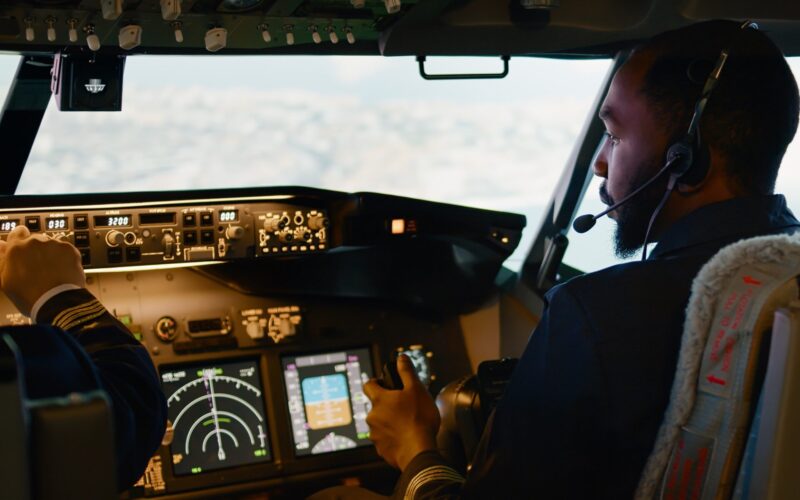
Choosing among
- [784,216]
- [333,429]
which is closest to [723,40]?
[784,216]

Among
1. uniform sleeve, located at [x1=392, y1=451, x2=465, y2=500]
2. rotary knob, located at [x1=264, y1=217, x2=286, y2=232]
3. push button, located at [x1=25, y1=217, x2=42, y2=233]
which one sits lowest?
uniform sleeve, located at [x1=392, y1=451, x2=465, y2=500]

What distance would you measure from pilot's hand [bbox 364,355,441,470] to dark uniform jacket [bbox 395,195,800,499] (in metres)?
0.23

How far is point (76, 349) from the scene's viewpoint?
1174mm

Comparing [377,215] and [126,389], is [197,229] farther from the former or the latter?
[126,389]

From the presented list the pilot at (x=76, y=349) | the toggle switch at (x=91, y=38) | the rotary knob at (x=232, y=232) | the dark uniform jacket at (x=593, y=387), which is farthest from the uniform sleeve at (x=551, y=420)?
the rotary knob at (x=232, y=232)

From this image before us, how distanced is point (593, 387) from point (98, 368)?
67 centimetres

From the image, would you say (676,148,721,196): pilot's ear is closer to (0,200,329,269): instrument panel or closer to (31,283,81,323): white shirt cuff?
(31,283,81,323): white shirt cuff

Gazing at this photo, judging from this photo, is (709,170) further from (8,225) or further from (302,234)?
(8,225)

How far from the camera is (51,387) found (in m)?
→ 1.10

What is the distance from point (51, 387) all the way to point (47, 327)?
80mm

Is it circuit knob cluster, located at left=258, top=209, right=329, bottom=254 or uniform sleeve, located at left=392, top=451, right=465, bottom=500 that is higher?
circuit knob cluster, located at left=258, top=209, right=329, bottom=254

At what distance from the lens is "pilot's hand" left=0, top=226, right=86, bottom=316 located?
1.51m

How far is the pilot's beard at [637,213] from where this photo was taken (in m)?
1.69

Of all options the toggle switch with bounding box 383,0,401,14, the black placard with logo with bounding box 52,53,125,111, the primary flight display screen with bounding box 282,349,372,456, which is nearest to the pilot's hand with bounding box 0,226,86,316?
the toggle switch with bounding box 383,0,401,14
